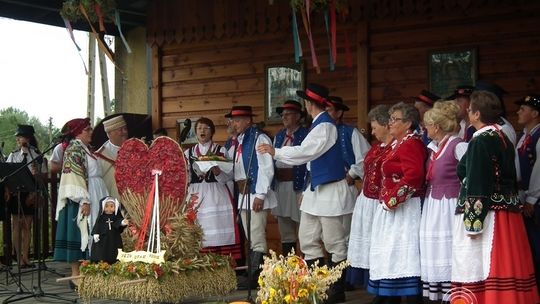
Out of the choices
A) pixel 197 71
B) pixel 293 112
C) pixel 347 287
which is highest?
pixel 197 71

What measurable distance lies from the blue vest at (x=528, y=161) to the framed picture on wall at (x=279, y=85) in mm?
3596

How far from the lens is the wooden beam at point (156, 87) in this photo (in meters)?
10.5

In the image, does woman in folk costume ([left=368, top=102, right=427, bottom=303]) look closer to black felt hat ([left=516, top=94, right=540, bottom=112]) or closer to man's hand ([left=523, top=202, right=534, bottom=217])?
man's hand ([left=523, top=202, right=534, bottom=217])

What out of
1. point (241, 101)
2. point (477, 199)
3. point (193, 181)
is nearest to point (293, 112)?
point (193, 181)

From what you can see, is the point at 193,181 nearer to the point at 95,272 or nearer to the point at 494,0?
the point at 95,272

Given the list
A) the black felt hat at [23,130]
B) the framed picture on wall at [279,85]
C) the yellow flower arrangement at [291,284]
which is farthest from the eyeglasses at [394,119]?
the black felt hat at [23,130]

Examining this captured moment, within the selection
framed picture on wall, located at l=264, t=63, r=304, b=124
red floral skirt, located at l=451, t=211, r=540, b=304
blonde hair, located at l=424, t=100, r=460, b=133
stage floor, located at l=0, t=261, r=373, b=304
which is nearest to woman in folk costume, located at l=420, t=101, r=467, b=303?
blonde hair, located at l=424, t=100, r=460, b=133

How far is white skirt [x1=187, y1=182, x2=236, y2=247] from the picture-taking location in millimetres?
7766

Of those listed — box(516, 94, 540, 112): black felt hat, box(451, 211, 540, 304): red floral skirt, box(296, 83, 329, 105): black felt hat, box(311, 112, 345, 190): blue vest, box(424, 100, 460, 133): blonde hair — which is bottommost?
box(451, 211, 540, 304): red floral skirt

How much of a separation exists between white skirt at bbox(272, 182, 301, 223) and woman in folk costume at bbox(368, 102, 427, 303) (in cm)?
226

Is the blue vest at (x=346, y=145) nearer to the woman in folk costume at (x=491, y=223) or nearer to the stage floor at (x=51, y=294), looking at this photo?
the stage floor at (x=51, y=294)

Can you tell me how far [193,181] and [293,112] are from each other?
4.05 feet

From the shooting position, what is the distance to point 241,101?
384 inches

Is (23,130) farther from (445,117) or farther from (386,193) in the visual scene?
(445,117)
